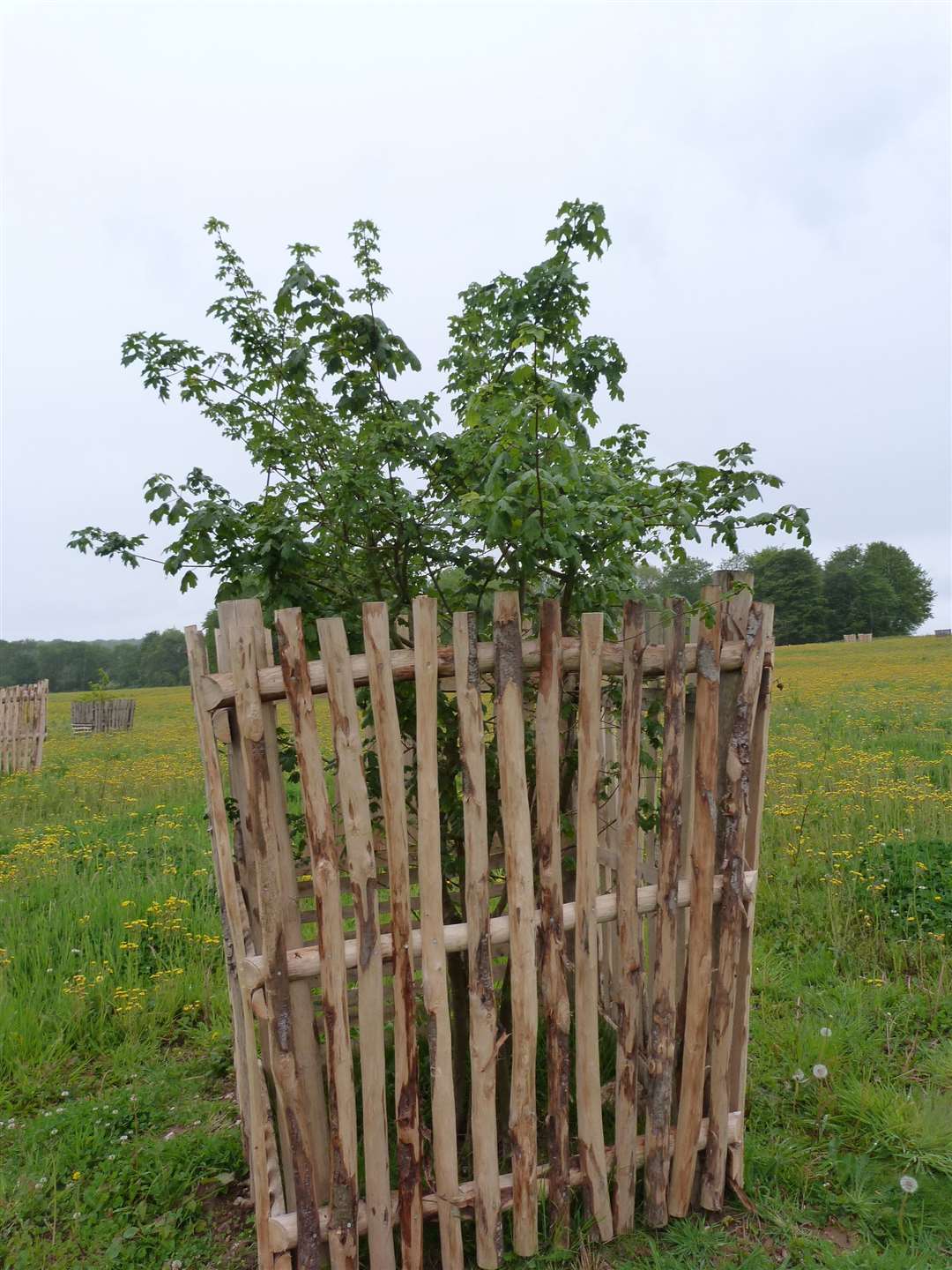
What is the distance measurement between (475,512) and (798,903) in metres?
4.20

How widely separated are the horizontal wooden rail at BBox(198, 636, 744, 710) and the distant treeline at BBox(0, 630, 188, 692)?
5585 cm

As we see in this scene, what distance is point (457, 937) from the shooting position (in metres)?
2.58

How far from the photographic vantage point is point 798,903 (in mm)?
5203

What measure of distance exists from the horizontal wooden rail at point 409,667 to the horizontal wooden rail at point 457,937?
81 cm

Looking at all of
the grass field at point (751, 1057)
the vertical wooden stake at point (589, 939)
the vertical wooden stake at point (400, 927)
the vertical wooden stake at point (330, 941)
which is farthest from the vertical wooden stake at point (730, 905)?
the vertical wooden stake at point (330, 941)

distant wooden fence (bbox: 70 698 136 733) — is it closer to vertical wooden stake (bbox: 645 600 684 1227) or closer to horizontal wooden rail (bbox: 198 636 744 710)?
horizontal wooden rail (bbox: 198 636 744 710)

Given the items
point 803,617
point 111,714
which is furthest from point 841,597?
point 111,714

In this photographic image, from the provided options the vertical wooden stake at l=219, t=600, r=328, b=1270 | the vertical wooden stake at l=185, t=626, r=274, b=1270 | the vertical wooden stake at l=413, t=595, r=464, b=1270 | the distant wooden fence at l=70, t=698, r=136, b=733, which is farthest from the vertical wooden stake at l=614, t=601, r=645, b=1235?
the distant wooden fence at l=70, t=698, r=136, b=733

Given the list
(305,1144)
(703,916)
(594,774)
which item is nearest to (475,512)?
(594,774)

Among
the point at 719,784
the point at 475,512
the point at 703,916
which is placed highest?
the point at 475,512

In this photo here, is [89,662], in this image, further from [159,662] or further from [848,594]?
[848,594]

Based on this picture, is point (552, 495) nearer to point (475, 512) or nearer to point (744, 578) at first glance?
point (475, 512)

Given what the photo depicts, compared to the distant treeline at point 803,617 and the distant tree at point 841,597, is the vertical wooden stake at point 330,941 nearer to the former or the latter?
the distant treeline at point 803,617

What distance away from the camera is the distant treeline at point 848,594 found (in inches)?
2739
